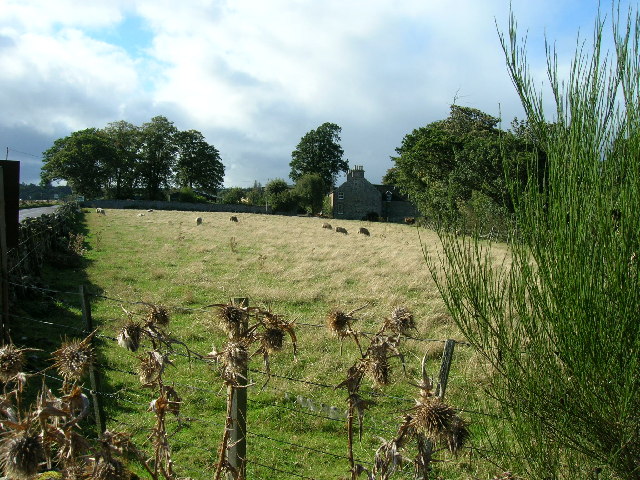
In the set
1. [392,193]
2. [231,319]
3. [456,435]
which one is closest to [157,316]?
[231,319]

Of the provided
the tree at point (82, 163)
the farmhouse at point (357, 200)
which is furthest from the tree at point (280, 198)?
the tree at point (82, 163)

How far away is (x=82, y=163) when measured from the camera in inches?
3189

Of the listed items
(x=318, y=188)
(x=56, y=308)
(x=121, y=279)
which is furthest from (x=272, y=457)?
(x=318, y=188)

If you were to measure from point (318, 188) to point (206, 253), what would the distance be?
182 feet

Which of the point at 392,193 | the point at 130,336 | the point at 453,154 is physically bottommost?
the point at 130,336

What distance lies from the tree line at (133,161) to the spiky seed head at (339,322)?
86.4 meters

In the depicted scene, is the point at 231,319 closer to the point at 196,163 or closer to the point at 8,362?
the point at 8,362

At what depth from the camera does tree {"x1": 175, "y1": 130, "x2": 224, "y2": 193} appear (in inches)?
3573

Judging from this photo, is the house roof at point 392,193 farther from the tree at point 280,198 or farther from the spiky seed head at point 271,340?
the spiky seed head at point 271,340

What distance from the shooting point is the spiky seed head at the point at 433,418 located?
6.81ft

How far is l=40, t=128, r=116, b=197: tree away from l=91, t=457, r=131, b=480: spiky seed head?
8717 centimetres

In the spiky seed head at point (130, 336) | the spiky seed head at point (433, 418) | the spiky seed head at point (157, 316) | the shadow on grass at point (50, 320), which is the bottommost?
the shadow on grass at point (50, 320)

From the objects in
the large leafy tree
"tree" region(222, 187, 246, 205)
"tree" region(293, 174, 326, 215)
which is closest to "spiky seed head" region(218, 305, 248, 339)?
the large leafy tree

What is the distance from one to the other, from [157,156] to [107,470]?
91.8 meters
